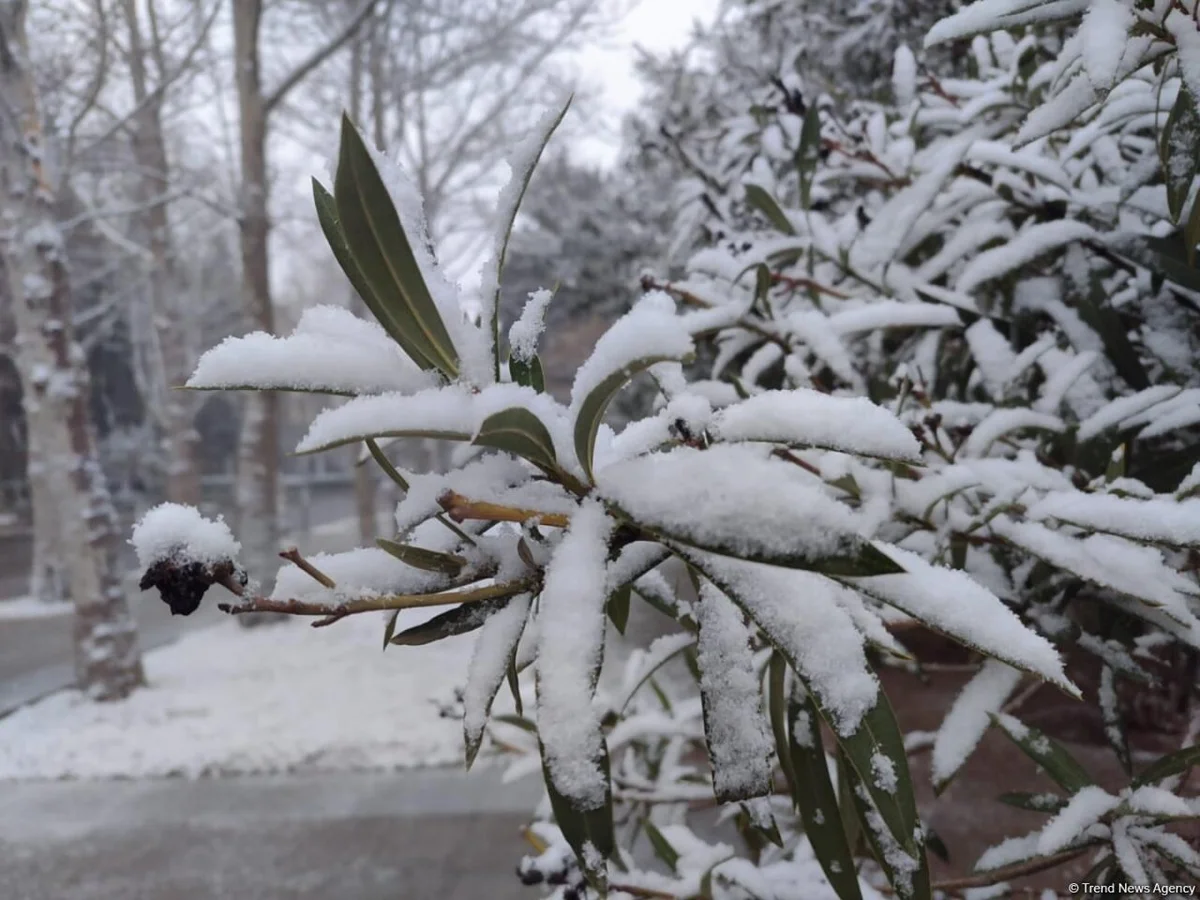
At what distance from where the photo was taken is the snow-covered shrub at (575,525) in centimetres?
38

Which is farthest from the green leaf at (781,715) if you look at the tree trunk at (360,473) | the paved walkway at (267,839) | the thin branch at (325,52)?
the tree trunk at (360,473)

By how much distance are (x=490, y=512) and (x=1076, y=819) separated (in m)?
0.61

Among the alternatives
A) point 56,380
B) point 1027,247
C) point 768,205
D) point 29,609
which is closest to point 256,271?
point 56,380

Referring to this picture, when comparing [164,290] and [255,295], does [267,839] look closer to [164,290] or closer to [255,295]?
[255,295]

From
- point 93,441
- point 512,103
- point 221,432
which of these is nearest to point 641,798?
point 93,441

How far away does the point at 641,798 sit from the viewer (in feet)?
3.95

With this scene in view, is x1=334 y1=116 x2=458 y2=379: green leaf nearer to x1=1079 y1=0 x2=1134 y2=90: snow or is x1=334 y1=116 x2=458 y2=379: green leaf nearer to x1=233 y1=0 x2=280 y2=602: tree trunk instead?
x1=1079 y1=0 x2=1134 y2=90: snow

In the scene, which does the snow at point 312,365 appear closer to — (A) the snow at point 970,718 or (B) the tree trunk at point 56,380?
(A) the snow at point 970,718

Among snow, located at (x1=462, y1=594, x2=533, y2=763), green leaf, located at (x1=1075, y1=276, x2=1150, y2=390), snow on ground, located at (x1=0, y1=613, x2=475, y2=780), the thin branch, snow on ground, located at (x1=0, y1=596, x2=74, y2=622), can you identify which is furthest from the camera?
snow on ground, located at (x1=0, y1=596, x2=74, y2=622)

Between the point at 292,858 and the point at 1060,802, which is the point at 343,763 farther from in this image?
the point at 1060,802

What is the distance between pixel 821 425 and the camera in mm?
413

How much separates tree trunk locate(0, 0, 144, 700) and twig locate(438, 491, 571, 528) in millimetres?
3885

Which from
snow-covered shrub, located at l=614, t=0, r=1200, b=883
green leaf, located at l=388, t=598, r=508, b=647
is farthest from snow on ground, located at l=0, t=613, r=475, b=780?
green leaf, located at l=388, t=598, r=508, b=647

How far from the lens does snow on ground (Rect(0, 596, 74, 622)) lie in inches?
214
